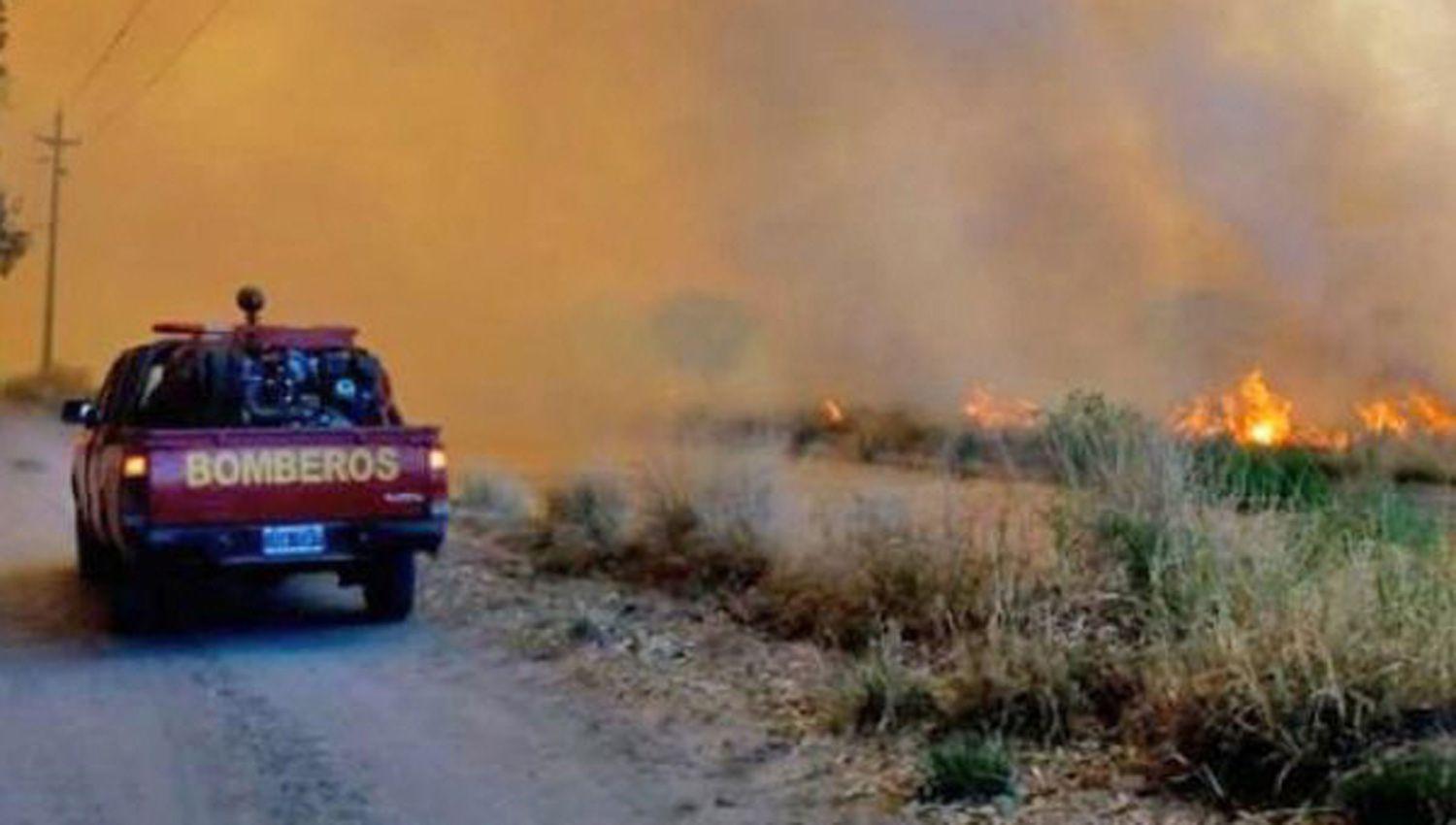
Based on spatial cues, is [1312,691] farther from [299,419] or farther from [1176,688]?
[299,419]

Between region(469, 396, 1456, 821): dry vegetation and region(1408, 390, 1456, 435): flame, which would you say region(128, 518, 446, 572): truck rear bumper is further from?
region(1408, 390, 1456, 435): flame

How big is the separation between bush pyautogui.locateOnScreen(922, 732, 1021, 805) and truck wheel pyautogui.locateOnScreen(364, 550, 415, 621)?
6121 mm

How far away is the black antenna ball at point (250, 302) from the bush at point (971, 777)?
28.6 ft

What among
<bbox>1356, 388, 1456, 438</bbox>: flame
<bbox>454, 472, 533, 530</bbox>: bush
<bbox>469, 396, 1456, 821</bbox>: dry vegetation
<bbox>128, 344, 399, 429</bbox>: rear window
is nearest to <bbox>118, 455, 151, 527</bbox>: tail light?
<bbox>128, 344, 399, 429</bbox>: rear window

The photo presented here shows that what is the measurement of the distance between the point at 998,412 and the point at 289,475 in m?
9.05

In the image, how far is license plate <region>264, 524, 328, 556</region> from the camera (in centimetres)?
1266

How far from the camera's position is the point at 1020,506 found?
1194cm

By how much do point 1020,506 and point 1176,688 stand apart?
366 cm

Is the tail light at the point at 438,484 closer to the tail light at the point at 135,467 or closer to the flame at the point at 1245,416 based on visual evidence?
the tail light at the point at 135,467

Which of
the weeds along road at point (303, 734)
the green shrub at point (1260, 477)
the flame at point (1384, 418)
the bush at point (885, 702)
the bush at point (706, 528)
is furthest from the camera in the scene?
the flame at point (1384, 418)

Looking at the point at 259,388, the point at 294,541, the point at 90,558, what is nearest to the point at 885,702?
the point at 294,541

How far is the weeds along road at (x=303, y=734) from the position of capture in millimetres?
8273

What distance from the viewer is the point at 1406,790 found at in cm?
702

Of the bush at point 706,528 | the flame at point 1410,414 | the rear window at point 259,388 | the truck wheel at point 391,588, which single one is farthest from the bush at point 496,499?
the flame at point 1410,414
